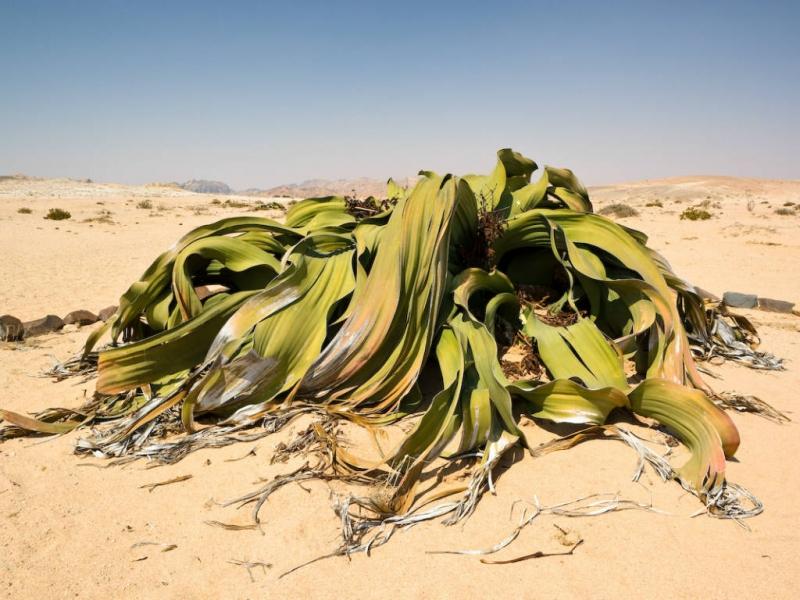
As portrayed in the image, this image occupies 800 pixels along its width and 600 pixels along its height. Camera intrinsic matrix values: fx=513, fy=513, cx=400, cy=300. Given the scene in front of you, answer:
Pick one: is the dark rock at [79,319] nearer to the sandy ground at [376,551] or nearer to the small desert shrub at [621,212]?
the sandy ground at [376,551]

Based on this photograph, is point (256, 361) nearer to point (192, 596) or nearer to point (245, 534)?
point (245, 534)

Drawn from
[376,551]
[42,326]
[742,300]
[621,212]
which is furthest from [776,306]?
[621,212]

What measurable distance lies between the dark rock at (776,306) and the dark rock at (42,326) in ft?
17.9

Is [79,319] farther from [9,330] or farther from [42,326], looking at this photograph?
[9,330]

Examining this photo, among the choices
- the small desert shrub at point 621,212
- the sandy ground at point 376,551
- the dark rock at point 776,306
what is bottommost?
the sandy ground at point 376,551

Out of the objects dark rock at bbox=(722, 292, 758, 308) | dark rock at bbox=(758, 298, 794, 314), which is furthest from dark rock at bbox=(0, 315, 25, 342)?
dark rock at bbox=(758, 298, 794, 314)

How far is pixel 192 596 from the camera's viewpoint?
1.38m

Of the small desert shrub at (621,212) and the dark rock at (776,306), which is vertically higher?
the small desert shrub at (621,212)

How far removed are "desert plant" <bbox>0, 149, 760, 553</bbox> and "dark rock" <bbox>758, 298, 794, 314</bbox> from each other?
1.84 meters

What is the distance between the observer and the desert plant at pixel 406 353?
1846 mm

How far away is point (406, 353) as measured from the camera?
2.19 metres

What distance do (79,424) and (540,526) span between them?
1.92 metres

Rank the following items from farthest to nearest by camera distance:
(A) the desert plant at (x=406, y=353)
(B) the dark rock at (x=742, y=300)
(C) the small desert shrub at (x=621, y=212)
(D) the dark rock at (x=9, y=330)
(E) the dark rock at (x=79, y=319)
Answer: (C) the small desert shrub at (x=621, y=212)
(B) the dark rock at (x=742, y=300)
(E) the dark rock at (x=79, y=319)
(D) the dark rock at (x=9, y=330)
(A) the desert plant at (x=406, y=353)

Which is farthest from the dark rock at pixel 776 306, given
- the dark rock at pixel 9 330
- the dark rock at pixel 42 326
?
the dark rock at pixel 9 330
